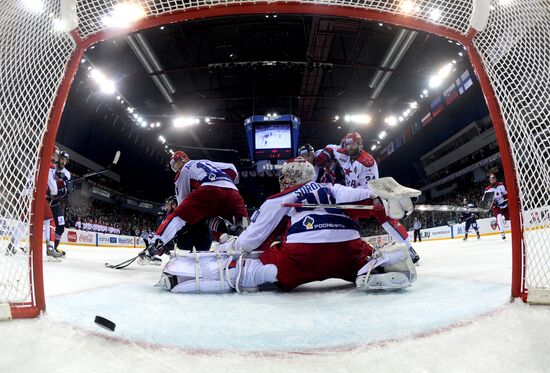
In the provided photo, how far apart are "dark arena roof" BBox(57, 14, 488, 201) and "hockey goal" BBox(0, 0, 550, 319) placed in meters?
8.74

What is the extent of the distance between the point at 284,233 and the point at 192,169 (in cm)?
177

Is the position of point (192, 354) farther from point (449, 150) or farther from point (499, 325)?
point (449, 150)

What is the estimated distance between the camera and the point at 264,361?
1.04 m

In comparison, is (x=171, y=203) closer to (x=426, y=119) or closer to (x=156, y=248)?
(x=156, y=248)

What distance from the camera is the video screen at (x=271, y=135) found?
36.0 feet

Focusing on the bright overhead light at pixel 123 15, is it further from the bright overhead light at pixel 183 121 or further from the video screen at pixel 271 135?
the bright overhead light at pixel 183 121

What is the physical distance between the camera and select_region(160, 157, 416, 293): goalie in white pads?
2217mm

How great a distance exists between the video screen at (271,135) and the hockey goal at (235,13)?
928cm

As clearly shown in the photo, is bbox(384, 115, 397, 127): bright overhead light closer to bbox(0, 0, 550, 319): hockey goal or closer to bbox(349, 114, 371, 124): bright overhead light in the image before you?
bbox(349, 114, 371, 124): bright overhead light

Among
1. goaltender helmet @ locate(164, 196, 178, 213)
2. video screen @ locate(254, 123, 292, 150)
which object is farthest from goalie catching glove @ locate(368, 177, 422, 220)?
video screen @ locate(254, 123, 292, 150)

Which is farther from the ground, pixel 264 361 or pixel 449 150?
pixel 449 150

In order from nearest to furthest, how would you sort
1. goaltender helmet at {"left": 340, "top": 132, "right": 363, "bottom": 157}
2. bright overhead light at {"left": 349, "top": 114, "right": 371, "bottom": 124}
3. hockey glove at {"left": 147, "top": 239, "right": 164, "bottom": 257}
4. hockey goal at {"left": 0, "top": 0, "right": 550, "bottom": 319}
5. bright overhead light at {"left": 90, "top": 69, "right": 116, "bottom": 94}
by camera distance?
hockey goal at {"left": 0, "top": 0, "right": 550, "bottom": 319} → hockey glove at {"left": 147, "top": 239, "right": 164, "bottom": 257} → goaltender helmet at {"left": 340, "top": 132, "right": 363, "bottom": 157} → bright overhead light at {"left": 90, "top": 69, "right": 116, "bottom": 94} → bright overhead light at {"left": 349, "top": 114, "right": 371, "bottom": 124}

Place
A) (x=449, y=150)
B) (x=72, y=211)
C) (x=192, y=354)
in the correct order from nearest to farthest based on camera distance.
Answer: (x=192, y=354)
(x=72, y=211)
(x=449, y=150)

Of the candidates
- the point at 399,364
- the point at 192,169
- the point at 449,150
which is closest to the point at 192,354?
the point at 399,364
